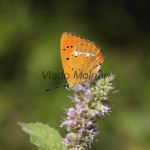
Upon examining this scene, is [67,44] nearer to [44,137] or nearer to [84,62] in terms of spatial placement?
[84,62]

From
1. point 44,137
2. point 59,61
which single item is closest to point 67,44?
point 44,137

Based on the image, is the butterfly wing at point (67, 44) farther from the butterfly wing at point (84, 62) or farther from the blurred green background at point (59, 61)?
the blurred green background at point (59, 61)

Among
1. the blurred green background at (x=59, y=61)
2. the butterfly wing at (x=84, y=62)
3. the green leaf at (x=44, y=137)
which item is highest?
the blurred green background at (x=59, y=61)

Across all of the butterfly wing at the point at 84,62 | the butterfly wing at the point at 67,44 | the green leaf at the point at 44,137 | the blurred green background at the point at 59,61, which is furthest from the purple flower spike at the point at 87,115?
the blurred green background at the point at 59,61

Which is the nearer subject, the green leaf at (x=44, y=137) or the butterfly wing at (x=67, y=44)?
the green leaf at (x=44, y=137)

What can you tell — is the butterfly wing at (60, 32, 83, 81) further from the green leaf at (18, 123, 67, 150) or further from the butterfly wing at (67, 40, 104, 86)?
the green leaf at (18, 123, 67, 150)

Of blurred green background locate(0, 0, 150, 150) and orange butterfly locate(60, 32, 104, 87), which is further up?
blurred green background locate(0, 0, 150, 150)

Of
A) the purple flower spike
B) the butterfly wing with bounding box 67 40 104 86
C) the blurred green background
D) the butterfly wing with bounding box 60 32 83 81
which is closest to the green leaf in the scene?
the purple flower spike
